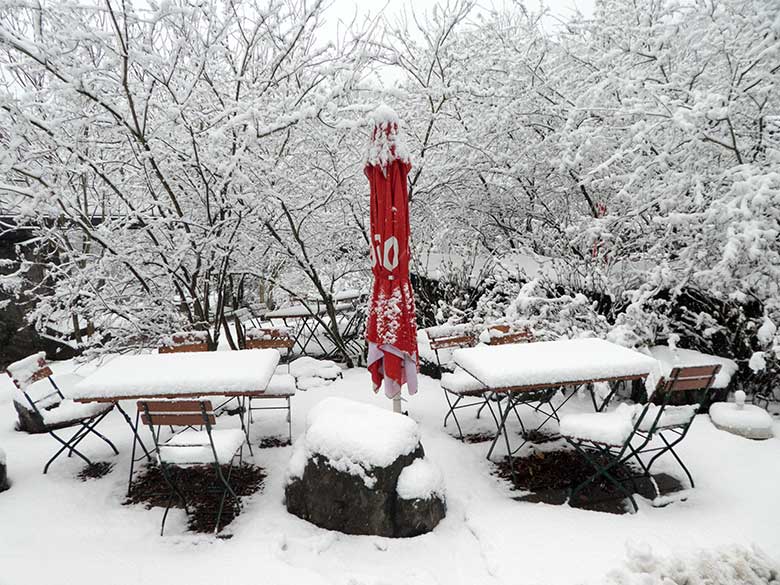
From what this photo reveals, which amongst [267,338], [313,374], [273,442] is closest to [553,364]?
[273,442]

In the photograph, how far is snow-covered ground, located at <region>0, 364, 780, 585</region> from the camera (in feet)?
8.78

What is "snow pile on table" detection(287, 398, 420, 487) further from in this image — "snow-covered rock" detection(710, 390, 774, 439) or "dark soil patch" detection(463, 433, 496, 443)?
"snow-covered rock" detection(710, 390, 774, 439)

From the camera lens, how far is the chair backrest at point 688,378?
3.34 m

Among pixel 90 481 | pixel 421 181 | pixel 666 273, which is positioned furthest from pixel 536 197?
pixel 90 481

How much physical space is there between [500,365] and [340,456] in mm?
1460

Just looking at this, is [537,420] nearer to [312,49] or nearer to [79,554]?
[79,554]

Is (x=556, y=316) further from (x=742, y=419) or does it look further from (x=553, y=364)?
(x=553, y=364)

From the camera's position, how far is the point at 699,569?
2.61 m

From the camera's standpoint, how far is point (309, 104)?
17.6 ft

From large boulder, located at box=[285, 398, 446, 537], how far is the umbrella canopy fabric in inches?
26.4

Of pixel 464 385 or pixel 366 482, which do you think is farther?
pixel 464 385

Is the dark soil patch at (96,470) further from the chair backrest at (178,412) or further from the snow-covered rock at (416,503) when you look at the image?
the snow-covered rock at (416,503)

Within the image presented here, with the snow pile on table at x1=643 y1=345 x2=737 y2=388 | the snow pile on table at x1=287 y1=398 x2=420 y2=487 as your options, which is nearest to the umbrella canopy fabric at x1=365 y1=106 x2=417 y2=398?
the snow pile on table at x1=287 y1=398 x2=420 y2=487

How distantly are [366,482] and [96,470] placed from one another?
8.41ft
